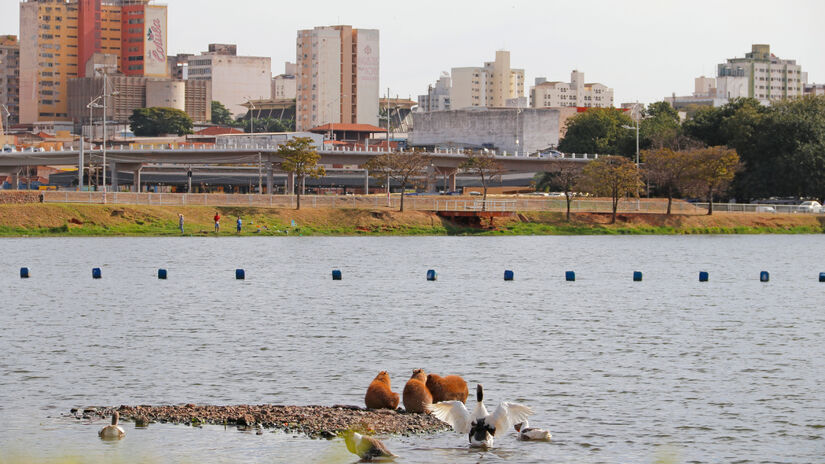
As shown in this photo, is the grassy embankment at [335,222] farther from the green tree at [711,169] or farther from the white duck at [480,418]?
the white duck at [480,418]

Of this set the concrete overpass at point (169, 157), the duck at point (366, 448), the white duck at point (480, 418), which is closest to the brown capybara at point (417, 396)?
the white duck at point (480, 418)

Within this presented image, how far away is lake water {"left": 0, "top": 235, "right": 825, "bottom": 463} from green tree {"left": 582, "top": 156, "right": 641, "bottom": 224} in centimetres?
4421

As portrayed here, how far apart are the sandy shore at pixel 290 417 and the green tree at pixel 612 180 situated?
92.9 metres

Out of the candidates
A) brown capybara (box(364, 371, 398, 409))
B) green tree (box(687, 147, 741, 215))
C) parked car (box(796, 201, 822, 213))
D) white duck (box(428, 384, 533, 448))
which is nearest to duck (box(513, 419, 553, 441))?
white duck (box(428, 384, 533, 448))

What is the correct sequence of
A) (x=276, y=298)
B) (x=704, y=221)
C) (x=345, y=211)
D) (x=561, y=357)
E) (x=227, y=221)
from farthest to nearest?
(x=704, y=221) < (x=345, y=211) < (x=227, y=221) < (x=276, y=298) < (x=561, y=357)

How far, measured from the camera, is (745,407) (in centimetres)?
2703

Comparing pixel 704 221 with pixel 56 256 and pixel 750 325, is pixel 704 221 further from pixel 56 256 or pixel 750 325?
pixel 750 325

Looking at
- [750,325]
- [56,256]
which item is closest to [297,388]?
[750,325]

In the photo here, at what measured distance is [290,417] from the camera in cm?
2458

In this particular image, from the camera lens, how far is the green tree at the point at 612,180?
11706 centimetres

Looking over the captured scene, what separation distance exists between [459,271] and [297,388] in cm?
4050

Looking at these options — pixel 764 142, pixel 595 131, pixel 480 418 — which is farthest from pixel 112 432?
pixel 595 131

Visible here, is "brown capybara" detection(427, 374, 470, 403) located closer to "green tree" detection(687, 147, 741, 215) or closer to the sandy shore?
the sandy shore

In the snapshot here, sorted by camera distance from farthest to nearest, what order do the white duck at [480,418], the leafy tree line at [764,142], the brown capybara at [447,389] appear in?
the leafy tree line at [764,142]
the brown capybara at [447,389]
the white duck at [480,418]
